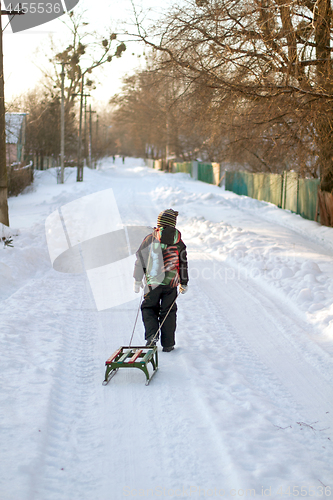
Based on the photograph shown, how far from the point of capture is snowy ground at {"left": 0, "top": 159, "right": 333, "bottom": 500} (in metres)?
3.32

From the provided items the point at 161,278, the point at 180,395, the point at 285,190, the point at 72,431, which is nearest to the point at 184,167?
the point at 285,190

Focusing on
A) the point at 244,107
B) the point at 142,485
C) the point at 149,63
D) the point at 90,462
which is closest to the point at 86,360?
the point at 90,462

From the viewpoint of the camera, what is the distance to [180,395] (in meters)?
4.59

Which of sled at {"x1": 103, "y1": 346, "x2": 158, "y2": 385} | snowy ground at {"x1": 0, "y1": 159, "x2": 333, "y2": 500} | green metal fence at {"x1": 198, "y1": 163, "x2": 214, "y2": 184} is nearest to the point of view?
snowy ground at {"x1": 0, "y1": 159, "x2": 333, "y2": 500}

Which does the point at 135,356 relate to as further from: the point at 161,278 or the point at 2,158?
the point at 2,158

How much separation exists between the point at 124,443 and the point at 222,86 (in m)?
8.69

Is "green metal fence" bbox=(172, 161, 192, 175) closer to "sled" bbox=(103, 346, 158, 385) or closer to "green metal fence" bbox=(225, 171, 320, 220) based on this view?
"green metal fence" bbox=(225, 171, 320, 220)

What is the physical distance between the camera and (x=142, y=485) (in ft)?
10.6

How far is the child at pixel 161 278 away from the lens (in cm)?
579

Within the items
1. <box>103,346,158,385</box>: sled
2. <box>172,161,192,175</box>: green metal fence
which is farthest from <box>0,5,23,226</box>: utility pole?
<box>172,161,192,175</box>: green metal fence

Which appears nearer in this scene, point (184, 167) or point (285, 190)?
point (285, 190)

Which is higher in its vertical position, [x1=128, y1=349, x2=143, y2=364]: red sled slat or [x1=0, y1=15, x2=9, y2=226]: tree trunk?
[x1=0, y1=15, x2=9, y2=226]: tree trunk

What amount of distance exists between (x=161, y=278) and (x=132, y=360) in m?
1.25

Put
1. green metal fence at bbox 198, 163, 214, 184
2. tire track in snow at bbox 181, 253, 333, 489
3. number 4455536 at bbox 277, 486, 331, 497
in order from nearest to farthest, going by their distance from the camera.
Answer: number 4455536 at bbox 277, 486, 331, 497
tire track in snow at bbox 181, 253, 333, 489
green metal fence at bbox 198, 163, 214, 184
